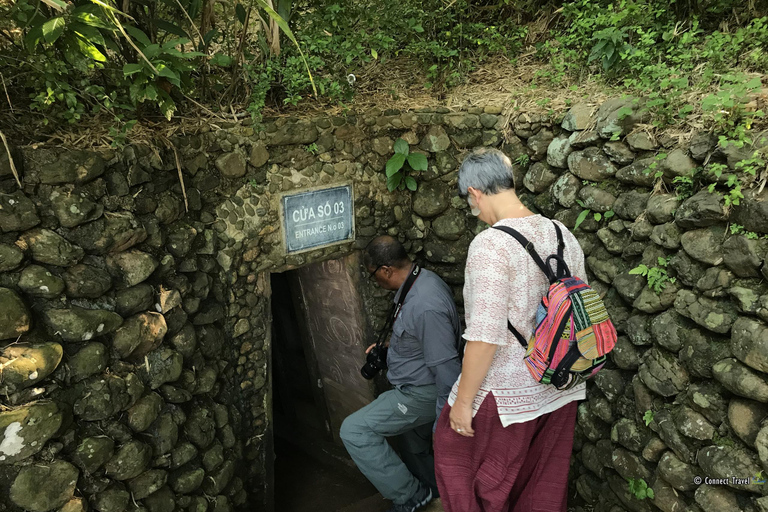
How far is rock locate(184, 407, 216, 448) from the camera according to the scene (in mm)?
3041

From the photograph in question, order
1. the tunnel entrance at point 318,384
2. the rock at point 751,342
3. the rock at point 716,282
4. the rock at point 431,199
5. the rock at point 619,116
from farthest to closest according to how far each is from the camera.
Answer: the tunnel entrance at point 318,384 < the rock at point 431,199 < the rock at point 619,116 < the rock at point 716,282 < the rock at point 751,342

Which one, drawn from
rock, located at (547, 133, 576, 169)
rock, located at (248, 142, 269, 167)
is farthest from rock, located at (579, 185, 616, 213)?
rock, located at (248, 142, 269, 167)

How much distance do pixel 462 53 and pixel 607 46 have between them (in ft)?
3.69

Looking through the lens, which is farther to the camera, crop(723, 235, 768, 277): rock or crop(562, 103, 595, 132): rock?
crop(562, 103, 595, 132): rock

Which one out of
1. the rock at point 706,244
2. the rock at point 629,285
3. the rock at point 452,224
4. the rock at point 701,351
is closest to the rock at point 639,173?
the rock at point 706,244

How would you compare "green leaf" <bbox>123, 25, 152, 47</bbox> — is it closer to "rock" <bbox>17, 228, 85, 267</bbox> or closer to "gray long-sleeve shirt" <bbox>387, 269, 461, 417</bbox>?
"rock" <bbox>17, 228, 85, 267</bbox>

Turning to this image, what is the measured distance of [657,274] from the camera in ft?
8.89

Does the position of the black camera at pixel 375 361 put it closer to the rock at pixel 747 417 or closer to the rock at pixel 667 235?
the rock at pixel 667 235

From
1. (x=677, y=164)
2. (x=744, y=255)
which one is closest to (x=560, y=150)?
(x=677, y=164)

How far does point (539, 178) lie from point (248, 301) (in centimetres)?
195

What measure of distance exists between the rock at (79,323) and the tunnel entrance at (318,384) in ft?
5.59

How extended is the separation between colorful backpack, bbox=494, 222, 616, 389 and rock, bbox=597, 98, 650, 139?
1039 millimetres

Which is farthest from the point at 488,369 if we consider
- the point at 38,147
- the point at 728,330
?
the point at 38,147

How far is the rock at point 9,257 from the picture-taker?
2281mm
